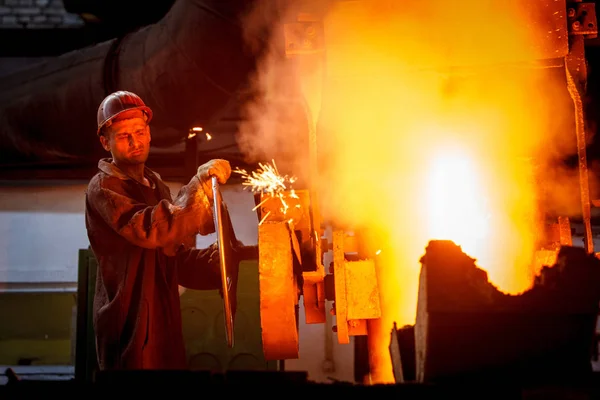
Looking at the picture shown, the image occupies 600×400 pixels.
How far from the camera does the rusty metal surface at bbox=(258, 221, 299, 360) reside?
2.39 meters

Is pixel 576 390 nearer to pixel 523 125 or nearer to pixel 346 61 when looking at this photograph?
pixel 523 125

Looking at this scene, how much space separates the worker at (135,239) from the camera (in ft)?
8.84

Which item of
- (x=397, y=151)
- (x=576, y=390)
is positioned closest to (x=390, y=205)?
(x=397, y=151)

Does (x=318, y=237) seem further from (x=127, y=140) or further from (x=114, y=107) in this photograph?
(x=114, y=107)

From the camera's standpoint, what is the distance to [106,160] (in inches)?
119

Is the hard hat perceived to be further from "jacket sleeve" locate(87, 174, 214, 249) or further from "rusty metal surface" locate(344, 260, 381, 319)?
"rusty metal surface" locate(344, 260, 381, 319)

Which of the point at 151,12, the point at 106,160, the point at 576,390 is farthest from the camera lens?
the point at 151,12

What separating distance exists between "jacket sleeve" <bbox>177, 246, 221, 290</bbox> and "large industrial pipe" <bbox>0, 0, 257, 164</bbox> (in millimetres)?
1605

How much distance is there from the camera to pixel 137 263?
2.84 meters

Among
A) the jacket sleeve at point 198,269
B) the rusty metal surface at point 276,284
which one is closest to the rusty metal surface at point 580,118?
the rusty metal surface at point 276,284

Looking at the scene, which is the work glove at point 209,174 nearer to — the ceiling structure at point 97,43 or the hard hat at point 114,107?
the hard hat at point 114,107

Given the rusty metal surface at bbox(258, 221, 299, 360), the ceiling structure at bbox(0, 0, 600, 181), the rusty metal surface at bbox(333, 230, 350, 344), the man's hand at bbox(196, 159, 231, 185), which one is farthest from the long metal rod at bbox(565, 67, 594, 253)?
the ceiling structure at bbox(0, 0, 600, 181)

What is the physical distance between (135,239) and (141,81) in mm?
2209

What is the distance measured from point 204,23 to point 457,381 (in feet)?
10.2
